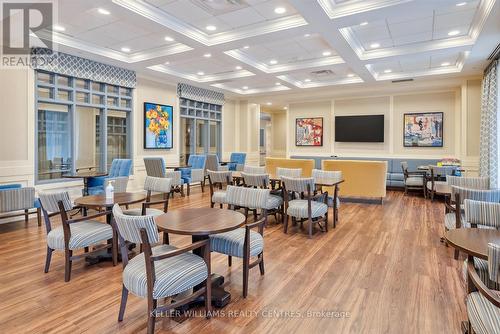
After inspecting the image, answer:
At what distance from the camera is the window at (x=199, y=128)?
370 inches

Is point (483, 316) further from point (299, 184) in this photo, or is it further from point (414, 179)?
point (414, 179)

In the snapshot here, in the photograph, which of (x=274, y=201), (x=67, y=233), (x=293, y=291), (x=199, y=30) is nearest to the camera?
(x=293, y=291)

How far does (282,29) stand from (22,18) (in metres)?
3.96

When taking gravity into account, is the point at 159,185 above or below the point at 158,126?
below

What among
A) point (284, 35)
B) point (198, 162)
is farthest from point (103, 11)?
point (198, 162)

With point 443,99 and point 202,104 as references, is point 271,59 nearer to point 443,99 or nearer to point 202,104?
point 202,104

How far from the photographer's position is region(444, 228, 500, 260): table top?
1.90 metres

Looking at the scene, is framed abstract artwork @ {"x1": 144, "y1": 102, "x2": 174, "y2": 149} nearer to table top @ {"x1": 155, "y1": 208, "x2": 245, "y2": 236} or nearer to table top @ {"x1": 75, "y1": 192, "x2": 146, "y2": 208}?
table top @ {"x1": 75, "y1": 192, "x2": 146, "y2": 208}

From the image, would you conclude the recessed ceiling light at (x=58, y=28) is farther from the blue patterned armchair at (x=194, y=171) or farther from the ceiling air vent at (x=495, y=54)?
the ceiling air vent at (x=495, y=54)

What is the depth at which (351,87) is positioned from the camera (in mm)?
9273

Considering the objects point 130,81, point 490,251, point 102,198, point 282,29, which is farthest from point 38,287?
point 130,81

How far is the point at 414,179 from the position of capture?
26.5 ft

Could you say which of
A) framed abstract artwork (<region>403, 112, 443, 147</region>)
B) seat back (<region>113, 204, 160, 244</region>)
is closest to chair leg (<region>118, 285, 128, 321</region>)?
seat back (<region>113, 204, 160, 244</region>)

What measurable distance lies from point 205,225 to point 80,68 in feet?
18.5
